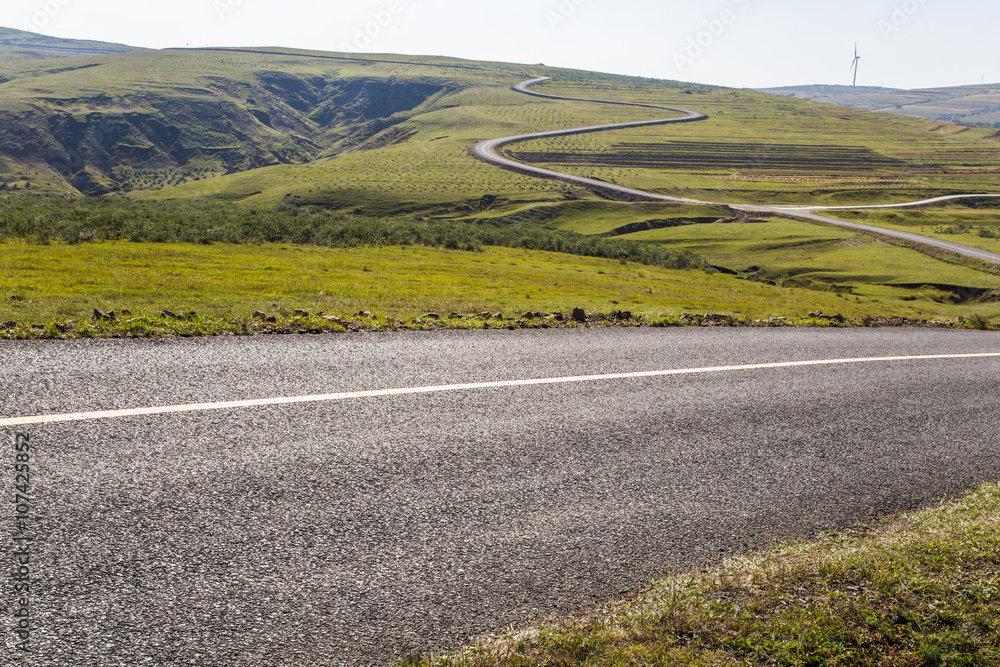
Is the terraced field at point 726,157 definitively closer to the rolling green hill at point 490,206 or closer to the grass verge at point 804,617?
the rolling green hill at point 490,206

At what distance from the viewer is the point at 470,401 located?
7.56 m

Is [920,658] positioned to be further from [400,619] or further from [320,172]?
[320,172]

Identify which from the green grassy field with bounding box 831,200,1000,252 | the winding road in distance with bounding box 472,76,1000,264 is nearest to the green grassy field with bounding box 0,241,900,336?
the winding road in distance with bounding box 472,76,1000,264

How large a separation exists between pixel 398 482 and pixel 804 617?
3.27m

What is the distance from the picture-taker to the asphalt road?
3947 mm

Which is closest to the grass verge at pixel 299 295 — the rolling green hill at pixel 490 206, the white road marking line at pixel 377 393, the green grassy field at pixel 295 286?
the green grassy field at pixel 295 286

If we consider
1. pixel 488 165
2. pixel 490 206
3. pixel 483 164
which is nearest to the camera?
pixel 490 206

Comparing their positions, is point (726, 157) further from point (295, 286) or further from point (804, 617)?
point (804, 617)

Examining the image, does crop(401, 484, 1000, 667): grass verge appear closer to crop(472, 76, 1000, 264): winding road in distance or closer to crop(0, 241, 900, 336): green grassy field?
crop(0, 241, 900, 336): green grassy field

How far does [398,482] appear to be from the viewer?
18.1ft

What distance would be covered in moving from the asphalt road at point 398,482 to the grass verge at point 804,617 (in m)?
0.26

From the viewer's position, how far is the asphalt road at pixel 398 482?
3947 millimetres

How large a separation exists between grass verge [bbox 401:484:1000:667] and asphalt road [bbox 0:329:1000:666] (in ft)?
0.85

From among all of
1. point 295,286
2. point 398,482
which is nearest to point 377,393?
point 398,482
